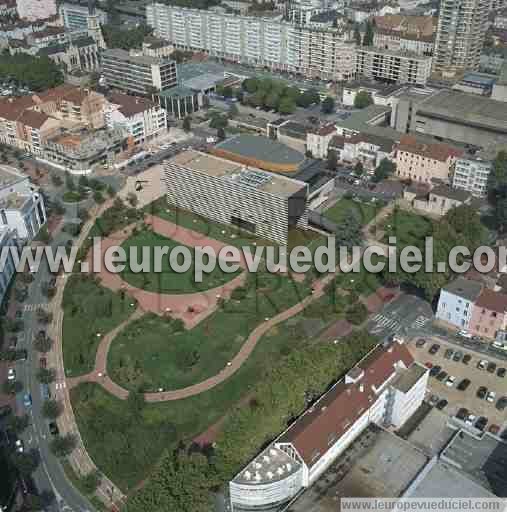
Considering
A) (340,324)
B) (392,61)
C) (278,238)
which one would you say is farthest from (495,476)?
(392,61)

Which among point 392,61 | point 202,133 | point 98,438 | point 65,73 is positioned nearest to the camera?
point 98,438

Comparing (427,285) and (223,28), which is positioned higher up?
(223,28)

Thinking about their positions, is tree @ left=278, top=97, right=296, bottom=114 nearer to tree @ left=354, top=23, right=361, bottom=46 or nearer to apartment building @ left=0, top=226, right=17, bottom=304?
tree @ left=354, top=23, right=361, bottom=46

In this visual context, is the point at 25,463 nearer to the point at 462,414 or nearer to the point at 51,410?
the point at 51,410

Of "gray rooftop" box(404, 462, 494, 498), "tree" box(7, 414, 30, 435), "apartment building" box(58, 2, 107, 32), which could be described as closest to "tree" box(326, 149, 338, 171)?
"gray rooftop" box(404, 462, 494, 498)

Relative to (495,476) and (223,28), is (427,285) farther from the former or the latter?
(223,28)

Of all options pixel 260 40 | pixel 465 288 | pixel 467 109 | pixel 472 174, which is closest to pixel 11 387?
pixel 465 288
